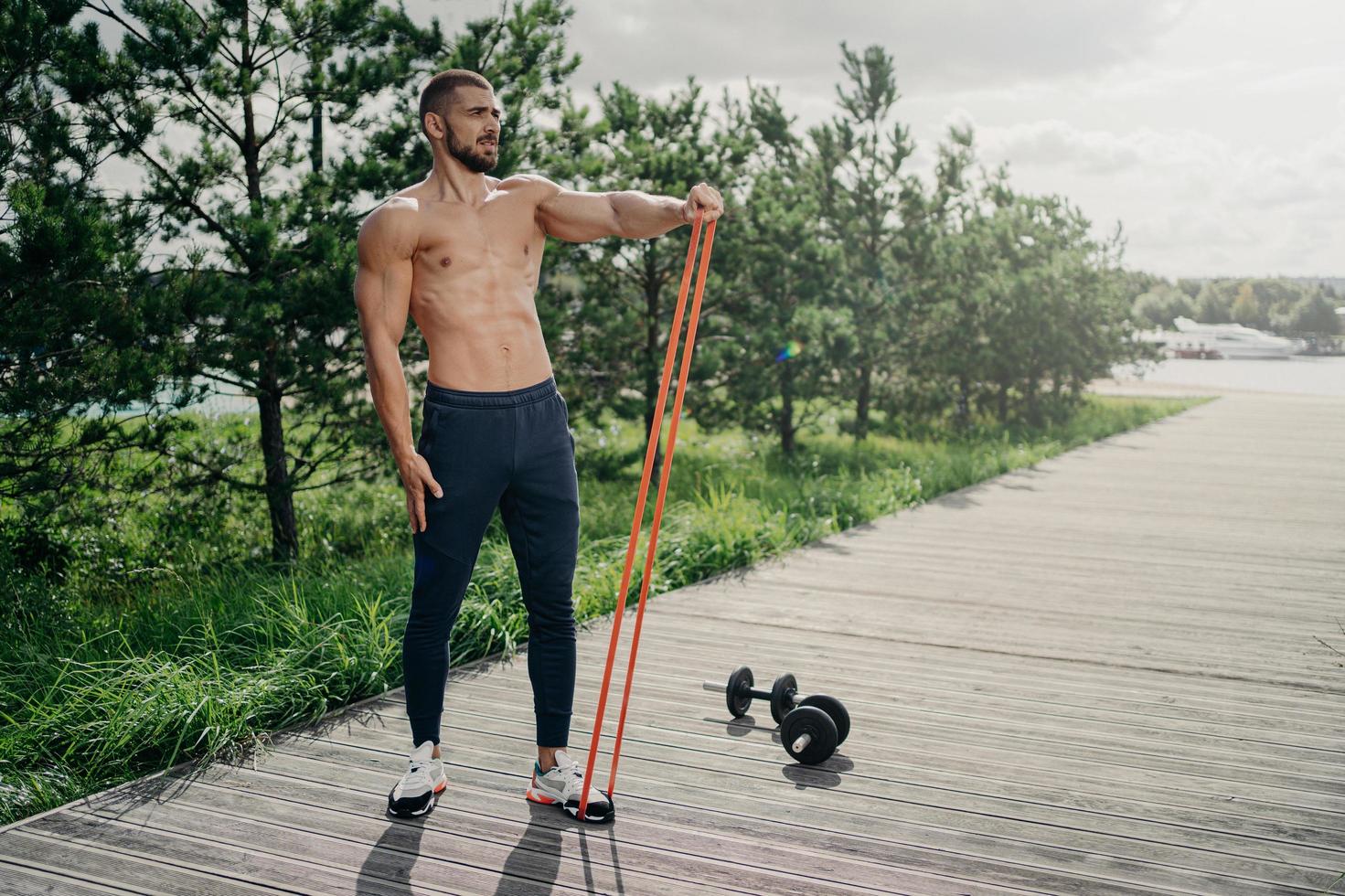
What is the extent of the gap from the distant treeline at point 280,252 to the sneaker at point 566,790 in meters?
2.55

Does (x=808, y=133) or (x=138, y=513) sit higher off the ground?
(x=808, y=133)

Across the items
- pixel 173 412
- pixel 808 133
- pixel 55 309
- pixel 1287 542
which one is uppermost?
pixel 808 133

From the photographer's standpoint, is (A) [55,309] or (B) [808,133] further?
(B) [808,133]

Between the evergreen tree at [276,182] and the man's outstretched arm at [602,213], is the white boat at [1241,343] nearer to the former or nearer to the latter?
the evergreen tree at [276,182]

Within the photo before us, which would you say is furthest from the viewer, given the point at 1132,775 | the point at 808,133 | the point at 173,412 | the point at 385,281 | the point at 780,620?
the point at 808,133

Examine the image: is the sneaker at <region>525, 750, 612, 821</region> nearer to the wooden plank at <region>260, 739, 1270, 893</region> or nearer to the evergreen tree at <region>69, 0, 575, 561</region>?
the wooden plank at <region>260, 739, 1270, 893</region>

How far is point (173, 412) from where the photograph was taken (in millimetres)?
5297

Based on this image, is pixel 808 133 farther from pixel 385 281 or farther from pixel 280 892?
pixel 280 892

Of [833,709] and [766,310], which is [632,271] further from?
[833,709]

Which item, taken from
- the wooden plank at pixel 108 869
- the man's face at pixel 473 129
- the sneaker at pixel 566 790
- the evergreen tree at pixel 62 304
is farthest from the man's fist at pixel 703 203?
the evergreen tree at pixel 62 304

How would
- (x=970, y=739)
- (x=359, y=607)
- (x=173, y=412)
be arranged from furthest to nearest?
(x=173, y=412)
(x=359, y=607)
(x=970, y=739)

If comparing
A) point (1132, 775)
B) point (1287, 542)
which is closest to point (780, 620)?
point (1132, 775)

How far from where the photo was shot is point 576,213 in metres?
2.84

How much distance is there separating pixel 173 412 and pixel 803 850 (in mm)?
Result: 3892
